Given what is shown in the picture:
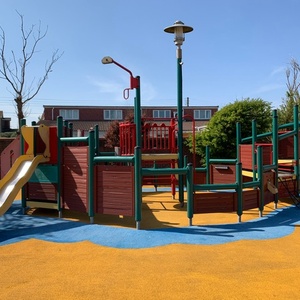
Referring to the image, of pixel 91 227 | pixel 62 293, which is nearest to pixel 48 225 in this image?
pixel 91 227

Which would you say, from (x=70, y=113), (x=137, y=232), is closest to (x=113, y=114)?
(x=70, y=113)

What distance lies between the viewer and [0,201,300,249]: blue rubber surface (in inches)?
223

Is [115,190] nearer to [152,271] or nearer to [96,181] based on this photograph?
[96,181]

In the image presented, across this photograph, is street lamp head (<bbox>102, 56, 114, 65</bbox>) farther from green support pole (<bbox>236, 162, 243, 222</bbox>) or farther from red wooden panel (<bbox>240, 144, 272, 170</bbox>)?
red wooden panel (<bbox>240, 144, 272, 170</bbox>)

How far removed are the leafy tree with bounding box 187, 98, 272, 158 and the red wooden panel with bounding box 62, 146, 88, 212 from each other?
26.7 feet

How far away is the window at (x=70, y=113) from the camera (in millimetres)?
37969

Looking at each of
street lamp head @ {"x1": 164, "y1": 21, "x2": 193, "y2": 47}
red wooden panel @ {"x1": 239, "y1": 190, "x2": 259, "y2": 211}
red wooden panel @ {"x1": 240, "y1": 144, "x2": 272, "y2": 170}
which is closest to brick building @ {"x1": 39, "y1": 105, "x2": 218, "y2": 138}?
red wooden panel @ {"x1": 240, "y1": 144, "x2": 272, "y2": 170}

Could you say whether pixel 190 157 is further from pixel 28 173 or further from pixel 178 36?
pixel 28 173

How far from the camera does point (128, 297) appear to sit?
139 inches

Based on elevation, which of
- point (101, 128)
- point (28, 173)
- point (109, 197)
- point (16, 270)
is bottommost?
point (16, 270)

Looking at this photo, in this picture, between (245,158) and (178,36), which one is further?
(245,158)

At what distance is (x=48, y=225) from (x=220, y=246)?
11.8 ft

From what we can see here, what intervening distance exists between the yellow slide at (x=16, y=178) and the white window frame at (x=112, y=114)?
31366 millimetres

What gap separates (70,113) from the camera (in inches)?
1503
